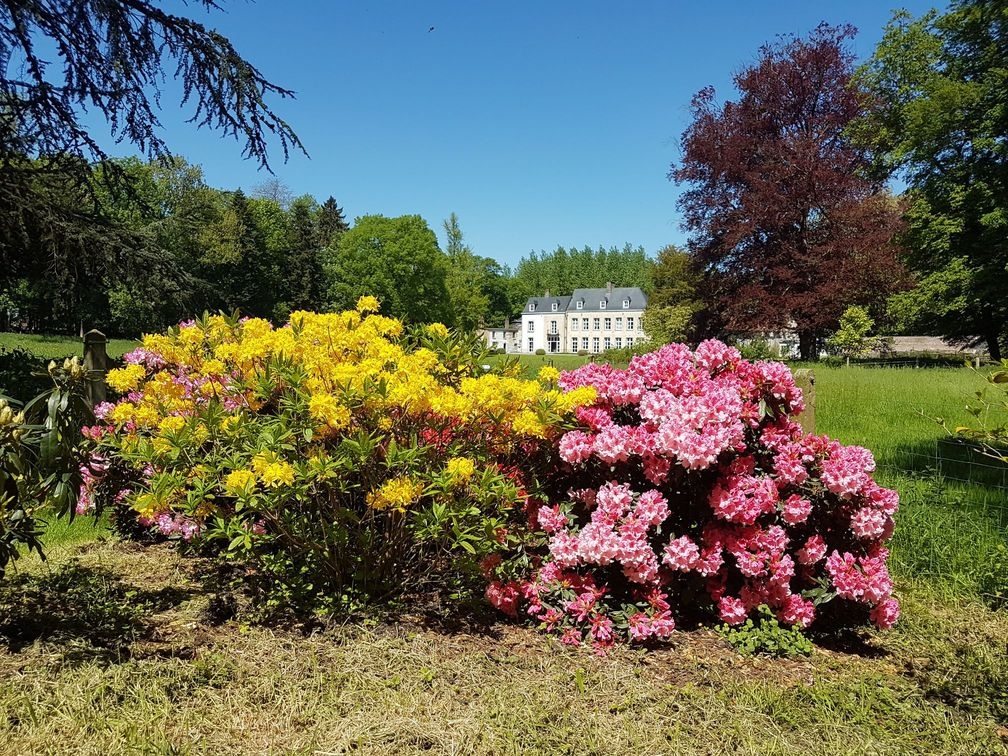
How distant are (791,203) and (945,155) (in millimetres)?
4535

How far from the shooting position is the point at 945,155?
19.8m

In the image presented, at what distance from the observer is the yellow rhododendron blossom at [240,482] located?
232cm

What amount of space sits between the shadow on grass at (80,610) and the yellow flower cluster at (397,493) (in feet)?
3.75

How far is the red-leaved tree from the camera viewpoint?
2138 cm

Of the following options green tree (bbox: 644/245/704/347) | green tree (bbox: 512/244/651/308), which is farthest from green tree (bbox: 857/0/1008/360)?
green tree (bbox: 512/244/651/308)

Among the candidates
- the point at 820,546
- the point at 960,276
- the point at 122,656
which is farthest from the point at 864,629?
the point at 960,276

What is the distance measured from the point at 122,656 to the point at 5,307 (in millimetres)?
36984

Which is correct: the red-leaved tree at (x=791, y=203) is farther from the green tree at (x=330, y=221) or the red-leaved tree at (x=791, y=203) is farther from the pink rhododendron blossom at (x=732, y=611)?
the green tree at (x=330, y=221)

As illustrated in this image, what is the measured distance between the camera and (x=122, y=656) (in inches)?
96.9

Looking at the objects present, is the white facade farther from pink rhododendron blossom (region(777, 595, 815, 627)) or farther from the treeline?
pink rhododendron blossom (region(777, 595, 815, 627))

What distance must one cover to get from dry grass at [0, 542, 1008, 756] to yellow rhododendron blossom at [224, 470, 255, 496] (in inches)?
27.2

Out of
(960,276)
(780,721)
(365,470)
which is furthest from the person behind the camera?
(960,276)

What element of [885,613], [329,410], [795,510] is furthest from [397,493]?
[885,613]

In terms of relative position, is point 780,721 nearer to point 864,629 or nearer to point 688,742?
point 688,742
